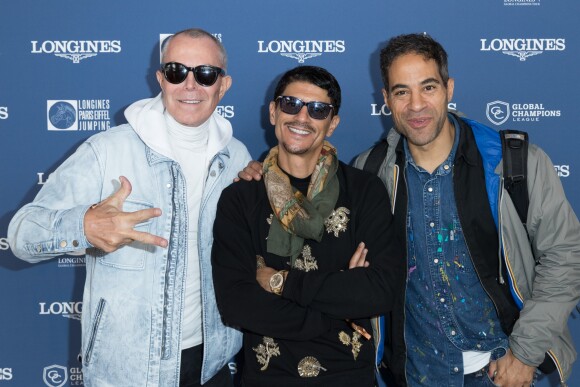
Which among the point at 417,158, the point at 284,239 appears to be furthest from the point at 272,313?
the point at 417,158

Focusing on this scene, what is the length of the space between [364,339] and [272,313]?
1.32 feet

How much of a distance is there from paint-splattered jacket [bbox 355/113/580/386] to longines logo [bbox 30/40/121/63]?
1.85 metres

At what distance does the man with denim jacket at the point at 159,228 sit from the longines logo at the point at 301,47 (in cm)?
85

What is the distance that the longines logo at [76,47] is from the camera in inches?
131

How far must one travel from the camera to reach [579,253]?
2.32 m

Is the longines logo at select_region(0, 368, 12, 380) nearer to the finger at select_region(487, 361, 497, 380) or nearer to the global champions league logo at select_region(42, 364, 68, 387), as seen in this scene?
the global champions league logo at select_region(42, 364, 68, 387)

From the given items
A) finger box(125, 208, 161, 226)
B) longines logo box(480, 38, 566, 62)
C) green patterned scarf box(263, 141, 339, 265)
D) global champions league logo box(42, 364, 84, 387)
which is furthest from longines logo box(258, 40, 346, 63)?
global champions league logo box(42, 364, 84, 387)

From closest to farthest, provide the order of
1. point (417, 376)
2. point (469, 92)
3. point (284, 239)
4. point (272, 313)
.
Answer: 1. point (272, 313)
2. point (284, 239)
3. point (417, 376)
4. point (469, 92)

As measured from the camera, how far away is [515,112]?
3.36 metres

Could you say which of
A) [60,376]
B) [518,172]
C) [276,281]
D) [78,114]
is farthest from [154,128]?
[60,376]

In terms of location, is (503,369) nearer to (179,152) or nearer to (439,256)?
(439,256)

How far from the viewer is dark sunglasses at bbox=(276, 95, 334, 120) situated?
8.00ft

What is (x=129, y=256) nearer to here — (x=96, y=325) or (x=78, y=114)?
(x=96, y=325)

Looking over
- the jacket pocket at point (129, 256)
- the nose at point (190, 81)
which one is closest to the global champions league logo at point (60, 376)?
the jacket pocket at point (129, 256)
